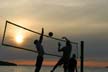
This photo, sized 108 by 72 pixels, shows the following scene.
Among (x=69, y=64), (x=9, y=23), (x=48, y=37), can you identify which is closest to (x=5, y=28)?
(x=9, y=23)

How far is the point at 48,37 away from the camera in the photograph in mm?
21344

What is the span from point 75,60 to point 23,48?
17.6ft

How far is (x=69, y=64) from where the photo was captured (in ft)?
77.8

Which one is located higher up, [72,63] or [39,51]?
[39,51]

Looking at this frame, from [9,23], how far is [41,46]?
2063mm

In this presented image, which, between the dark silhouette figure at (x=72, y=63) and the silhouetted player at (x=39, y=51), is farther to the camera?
the dark silhouette figure at (x=72, y=63)

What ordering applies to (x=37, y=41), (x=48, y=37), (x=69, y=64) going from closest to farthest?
(x=37, y=41), (x=48, y=37), (x=69, y=64)

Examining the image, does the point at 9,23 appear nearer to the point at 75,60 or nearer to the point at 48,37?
the point at 48,37

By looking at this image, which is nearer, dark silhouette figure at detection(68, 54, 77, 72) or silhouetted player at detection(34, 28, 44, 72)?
silhouetted player at detection(34, 28, 44, 72)

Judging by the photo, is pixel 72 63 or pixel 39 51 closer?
pixel 39 51

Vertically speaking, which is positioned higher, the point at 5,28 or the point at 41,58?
the point at 5,28

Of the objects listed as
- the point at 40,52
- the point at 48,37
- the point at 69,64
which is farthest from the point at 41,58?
the point at 69,64

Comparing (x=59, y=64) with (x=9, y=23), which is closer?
(x=9, y=23)

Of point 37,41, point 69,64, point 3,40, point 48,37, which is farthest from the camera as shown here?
point 69,64
